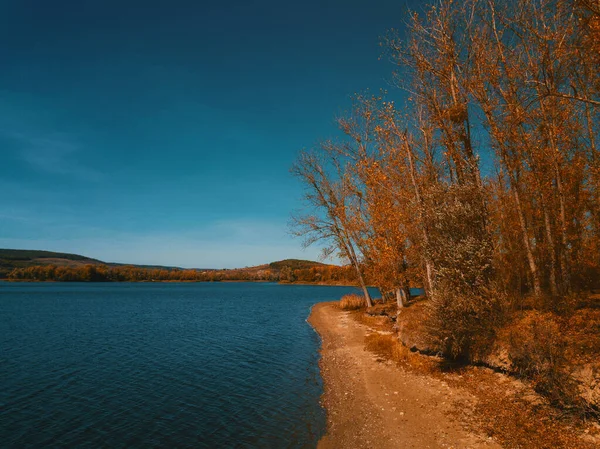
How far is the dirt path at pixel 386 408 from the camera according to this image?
34.1 ft

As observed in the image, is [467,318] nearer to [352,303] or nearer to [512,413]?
[512,413]

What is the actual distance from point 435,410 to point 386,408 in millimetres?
1752

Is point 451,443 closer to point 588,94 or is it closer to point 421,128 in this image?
point 588,94

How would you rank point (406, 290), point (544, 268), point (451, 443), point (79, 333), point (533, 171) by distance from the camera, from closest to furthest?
point (451, 443) < point (533, 171) < point (544, 268) < point (79, 333) < point (406, 290)

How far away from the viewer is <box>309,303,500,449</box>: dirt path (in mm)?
10391

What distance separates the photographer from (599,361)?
390 inches

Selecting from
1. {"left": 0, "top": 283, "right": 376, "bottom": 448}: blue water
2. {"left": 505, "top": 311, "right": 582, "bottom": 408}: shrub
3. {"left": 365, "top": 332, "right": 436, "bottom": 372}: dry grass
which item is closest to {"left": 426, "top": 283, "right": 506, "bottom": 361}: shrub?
{"left": 505, "top": 311, "right": 582, "bottom": 408}: shrub

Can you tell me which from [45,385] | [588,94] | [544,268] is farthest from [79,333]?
[588,94]

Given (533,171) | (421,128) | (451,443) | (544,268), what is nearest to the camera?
(451,443)

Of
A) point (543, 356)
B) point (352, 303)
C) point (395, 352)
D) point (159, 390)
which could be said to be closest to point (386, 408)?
point (543, 356)

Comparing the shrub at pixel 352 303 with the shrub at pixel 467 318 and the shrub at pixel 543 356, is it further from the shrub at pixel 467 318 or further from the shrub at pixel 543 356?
the shrub at pixel 543 356

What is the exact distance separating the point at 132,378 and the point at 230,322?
71.1ft

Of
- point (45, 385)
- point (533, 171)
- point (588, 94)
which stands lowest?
point (45, 385)

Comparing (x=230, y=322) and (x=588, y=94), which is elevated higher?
(x=588, y=94)
